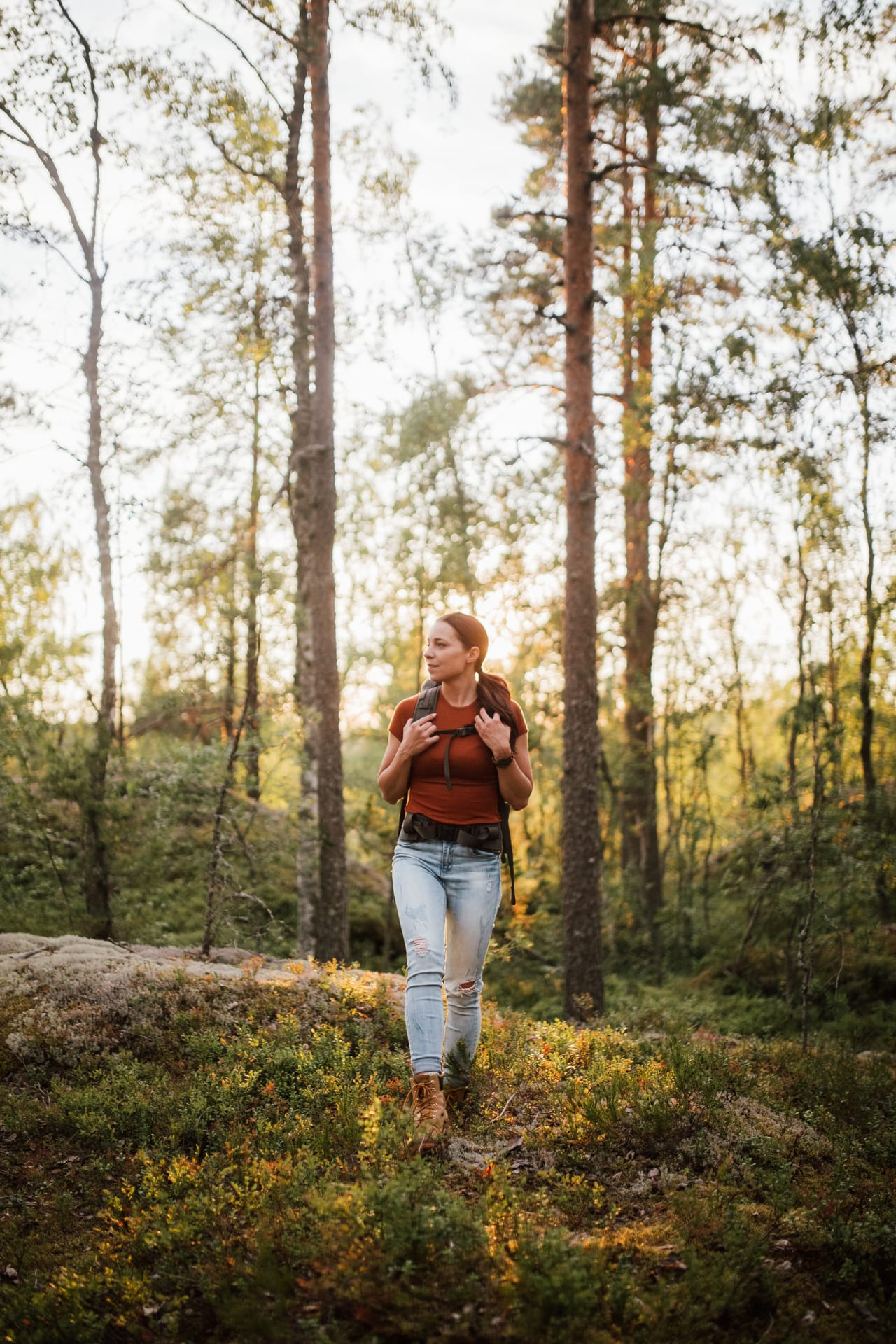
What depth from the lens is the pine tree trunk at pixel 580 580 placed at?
1045cm

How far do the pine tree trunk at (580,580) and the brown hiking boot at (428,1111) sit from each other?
579 cm

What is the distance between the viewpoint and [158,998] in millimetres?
6238

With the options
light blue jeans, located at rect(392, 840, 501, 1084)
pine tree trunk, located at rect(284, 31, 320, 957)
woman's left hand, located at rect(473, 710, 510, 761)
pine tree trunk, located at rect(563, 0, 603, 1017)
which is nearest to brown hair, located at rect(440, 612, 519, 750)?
woman's left hand, located at rect(473, 710, 510, 761)

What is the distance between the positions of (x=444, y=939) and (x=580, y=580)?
6839mm

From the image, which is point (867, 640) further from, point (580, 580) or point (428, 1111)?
point (428, 1111)

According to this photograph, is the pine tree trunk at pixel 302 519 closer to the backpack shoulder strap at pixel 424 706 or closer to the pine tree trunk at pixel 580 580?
the pine tree trunk at pixel 580 580

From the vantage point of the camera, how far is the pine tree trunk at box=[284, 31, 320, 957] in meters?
11.8

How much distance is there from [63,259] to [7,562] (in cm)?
820

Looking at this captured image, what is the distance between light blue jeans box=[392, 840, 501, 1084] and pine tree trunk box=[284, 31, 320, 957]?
624 cm

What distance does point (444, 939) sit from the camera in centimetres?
474

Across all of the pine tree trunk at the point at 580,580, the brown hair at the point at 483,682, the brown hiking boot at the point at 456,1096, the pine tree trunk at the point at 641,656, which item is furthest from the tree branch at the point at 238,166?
the brown hiking boot at the point at 456,1096

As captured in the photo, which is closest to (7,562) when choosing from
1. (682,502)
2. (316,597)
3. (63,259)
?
(63,259)

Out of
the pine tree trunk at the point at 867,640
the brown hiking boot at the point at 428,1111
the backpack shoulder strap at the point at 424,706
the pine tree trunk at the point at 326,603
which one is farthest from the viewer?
the pine tree trunk at the point at 867,640

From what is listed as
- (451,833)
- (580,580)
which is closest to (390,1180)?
(451,833)
